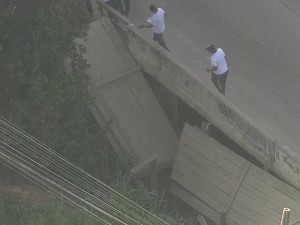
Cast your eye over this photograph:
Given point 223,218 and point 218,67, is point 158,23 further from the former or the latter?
point 223,218

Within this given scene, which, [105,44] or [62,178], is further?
[105,44]

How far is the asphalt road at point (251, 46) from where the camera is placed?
13.2 meters

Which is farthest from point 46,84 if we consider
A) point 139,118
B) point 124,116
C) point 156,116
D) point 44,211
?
point 156,116

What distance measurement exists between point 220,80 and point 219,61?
45cm

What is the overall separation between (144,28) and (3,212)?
17.4 ft

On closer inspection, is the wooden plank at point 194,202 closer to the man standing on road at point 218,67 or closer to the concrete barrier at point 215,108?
the concrete barrier at point 215,108

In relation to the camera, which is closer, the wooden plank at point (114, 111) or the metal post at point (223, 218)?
the metal post at point (223, 218)

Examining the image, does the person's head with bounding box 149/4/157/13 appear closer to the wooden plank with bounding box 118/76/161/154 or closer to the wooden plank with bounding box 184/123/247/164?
the wooden plank with bounding box 118/76/161/154

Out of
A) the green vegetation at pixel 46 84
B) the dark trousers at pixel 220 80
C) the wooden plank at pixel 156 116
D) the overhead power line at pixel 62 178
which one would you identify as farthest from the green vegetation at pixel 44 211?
the dark trousers at pixel 220 80

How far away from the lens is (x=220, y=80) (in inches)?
502

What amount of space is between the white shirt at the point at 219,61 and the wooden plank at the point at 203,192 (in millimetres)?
2349

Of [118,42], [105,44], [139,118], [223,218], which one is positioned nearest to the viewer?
[223,218]

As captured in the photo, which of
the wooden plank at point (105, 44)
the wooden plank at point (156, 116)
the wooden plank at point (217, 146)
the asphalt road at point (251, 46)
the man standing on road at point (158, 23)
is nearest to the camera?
the wooden plank at point (217, 146)

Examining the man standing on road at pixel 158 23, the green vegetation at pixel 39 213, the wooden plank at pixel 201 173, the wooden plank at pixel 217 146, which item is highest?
the man standing on road at pixel 158 23
